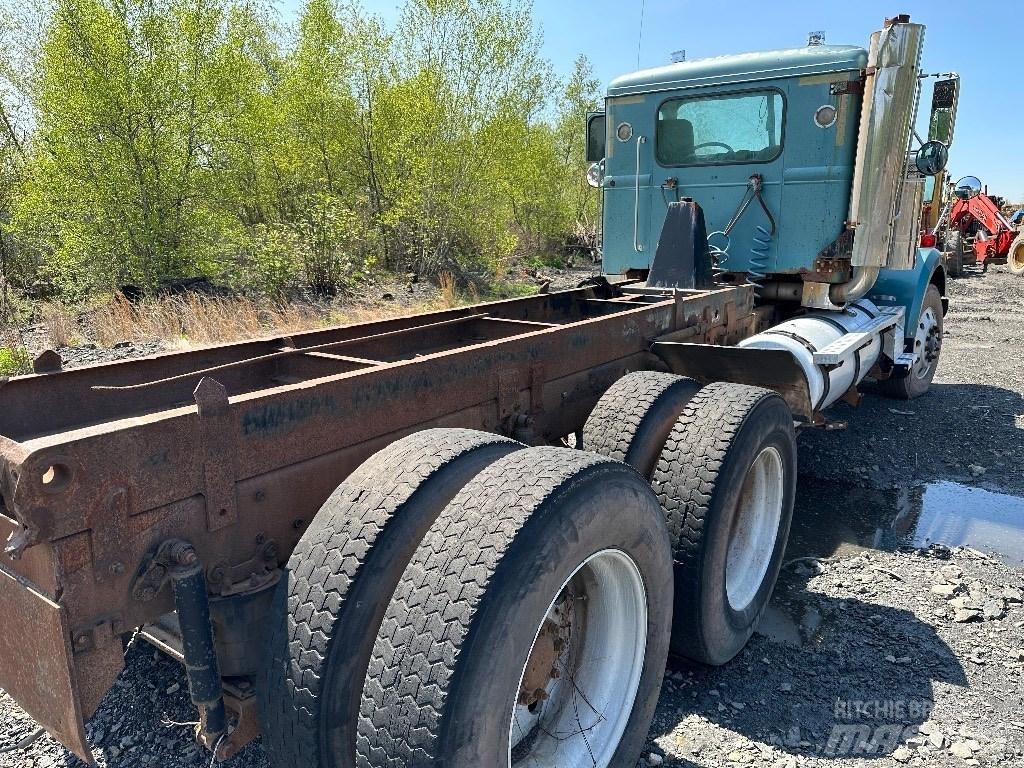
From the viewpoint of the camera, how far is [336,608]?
171 cm

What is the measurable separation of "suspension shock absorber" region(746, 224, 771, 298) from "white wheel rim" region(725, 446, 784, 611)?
2526 millimetres

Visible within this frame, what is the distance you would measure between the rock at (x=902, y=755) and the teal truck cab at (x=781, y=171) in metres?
2.42

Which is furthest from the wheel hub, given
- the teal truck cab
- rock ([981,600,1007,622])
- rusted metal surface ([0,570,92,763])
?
the teal truck cab

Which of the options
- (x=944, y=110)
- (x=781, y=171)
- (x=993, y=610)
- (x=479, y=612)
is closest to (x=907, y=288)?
(x=944, y=110)

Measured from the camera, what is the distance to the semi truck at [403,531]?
5.29ft

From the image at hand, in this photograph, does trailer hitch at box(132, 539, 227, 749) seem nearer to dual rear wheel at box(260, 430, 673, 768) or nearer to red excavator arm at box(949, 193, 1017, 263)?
dual rear wheel at box(260, 430, 673, 768)

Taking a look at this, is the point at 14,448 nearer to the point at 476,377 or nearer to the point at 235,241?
the point at 476,377

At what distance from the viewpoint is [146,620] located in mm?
1754

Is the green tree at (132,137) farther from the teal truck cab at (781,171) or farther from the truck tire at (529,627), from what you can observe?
the truck tire at (529,627)

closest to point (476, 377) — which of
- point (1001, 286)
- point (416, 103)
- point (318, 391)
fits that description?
point (318, 391)

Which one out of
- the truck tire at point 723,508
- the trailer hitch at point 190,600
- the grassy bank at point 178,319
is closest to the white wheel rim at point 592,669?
the truck tire at point 723,508

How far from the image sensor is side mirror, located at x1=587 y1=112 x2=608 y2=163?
6.18 metres

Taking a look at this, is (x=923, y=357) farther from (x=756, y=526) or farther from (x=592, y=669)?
(x=592, y=669)

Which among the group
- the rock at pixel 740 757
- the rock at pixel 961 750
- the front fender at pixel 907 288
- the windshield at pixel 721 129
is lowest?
Result: the rock at pixel 961 750
